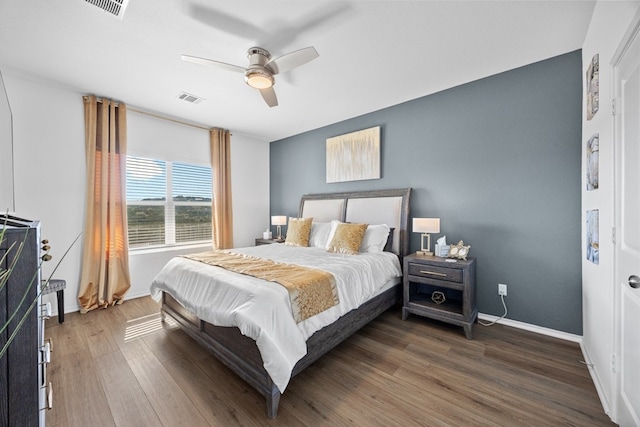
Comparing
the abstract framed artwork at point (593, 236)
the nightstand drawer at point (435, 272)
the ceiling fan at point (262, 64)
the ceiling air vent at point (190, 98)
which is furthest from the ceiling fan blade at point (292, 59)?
the abstract framed artwork at point (593, 236)

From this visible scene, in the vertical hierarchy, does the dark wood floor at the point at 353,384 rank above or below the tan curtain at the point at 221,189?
below

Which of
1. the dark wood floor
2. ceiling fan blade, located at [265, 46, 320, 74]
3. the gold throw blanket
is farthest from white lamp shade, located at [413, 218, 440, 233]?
ceiling fan blade, located at [265, 46, 320, 74]

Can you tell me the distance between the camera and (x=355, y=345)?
2389 mm

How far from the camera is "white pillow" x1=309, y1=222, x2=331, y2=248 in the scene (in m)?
3.71

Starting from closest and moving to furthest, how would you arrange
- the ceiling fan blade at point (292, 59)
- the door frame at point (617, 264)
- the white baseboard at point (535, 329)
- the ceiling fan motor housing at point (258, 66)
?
the door frame at point (617, 264)
the ceiling fan blade at point (292, 59)
the ceiling fan motor housing at point (258, 66)
the white baseboard at point (535, 329)

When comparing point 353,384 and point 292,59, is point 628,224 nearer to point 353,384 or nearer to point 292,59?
point 353,384

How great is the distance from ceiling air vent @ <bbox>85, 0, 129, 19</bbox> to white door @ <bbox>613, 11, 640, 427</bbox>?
10.0 ft

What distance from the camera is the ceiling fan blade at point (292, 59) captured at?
199 cm

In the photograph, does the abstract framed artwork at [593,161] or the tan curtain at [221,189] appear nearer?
the abstract framed artwork at [593,161]

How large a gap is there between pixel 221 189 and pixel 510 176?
13.8 feet

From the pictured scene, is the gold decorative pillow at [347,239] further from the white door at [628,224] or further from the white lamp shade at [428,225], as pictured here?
the white door at [628,224]

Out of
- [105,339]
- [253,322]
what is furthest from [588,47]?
[105,339]

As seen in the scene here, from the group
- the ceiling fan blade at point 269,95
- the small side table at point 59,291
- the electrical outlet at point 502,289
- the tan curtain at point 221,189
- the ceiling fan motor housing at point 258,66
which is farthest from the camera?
the tan curtain at point 221,189

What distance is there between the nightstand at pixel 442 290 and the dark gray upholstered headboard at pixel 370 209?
0.49m
